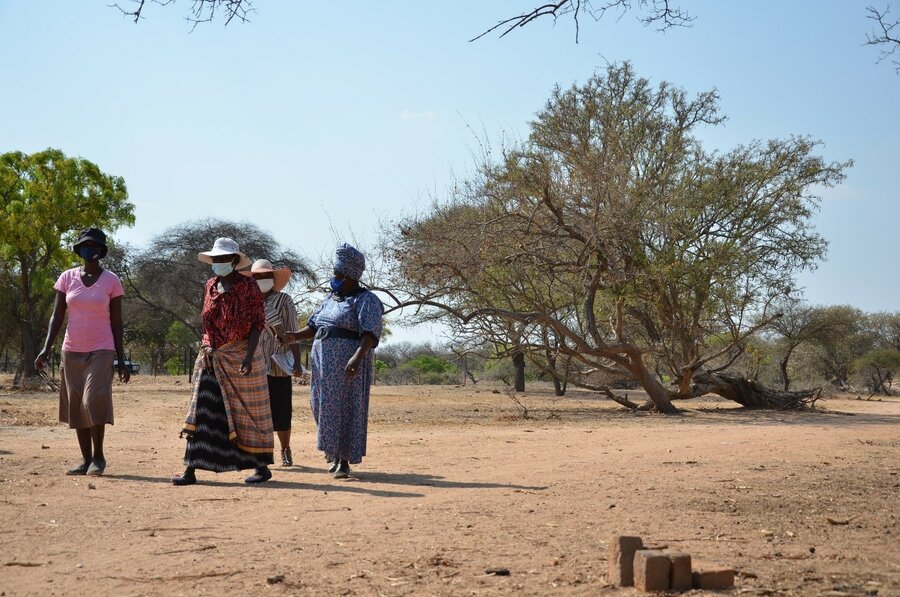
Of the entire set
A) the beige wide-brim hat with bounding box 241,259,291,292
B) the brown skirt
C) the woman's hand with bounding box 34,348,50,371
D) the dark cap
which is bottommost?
the brown skirt

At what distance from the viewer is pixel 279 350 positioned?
9.84 m

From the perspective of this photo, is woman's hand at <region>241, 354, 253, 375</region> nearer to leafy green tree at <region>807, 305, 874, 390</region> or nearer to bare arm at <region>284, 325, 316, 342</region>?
bare arm at <region>284, 325, 316, 342</region>

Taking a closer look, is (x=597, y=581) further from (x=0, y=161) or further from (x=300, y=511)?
(x=0, y=161)

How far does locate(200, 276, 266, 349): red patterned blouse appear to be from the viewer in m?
8.39

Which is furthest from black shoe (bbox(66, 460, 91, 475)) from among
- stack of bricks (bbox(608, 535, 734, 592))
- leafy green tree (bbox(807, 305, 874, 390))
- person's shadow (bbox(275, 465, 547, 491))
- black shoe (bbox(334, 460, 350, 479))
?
leafy green tree (bbox(807, 305, 874, 390))

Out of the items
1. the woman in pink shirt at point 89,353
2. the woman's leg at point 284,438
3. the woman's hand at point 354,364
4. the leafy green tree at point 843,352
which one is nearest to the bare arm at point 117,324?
the woman in pink shirt at point 89,353

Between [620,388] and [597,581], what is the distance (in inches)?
1302

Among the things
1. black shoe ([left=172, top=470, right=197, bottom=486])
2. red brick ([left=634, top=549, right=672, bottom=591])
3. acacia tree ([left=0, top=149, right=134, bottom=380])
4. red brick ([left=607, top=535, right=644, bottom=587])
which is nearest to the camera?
red brick ([left=634, top=549, right=672, bottom=591])

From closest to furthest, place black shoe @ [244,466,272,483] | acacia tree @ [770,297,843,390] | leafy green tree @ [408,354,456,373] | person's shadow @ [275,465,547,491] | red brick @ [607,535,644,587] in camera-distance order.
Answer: red brick @ [607,535,644,587]
person's shadow @ [275,465,547,491]
black shoe @ [244,466,272,483]
acacia tree @ [770,297,843,390]
leafy green tree @ [408,354,456,373]

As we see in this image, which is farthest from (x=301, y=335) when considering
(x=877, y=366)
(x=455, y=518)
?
(x=877, y=366)

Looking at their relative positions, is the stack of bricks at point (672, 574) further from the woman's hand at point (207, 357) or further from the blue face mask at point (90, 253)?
the blue face mask at point (90, 253)

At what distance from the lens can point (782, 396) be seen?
23266mm

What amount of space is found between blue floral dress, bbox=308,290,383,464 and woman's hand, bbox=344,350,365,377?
4.0 inches

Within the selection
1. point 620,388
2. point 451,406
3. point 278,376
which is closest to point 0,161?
point 451,406
